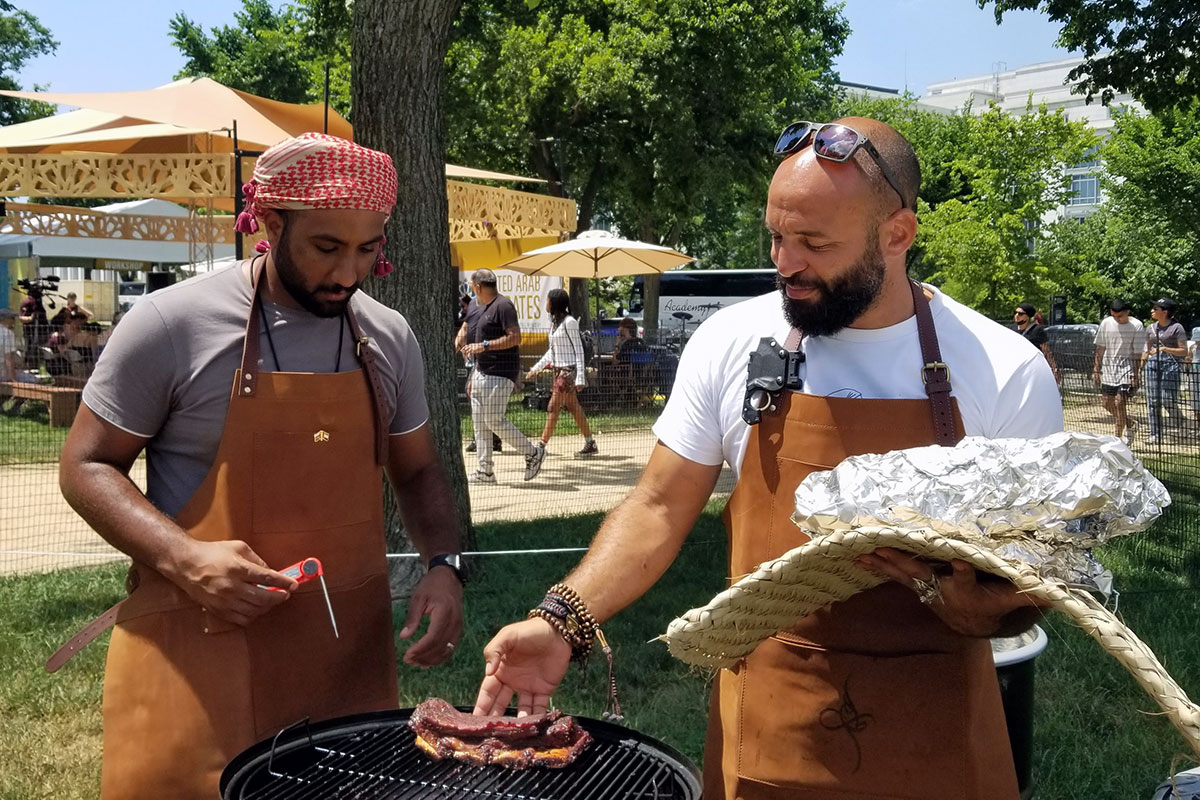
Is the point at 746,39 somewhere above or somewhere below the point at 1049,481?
above

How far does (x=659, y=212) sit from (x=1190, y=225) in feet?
45.6

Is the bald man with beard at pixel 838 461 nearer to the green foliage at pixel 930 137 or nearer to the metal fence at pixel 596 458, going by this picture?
the metal fence at pixel 596 458

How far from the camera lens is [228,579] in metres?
2.13

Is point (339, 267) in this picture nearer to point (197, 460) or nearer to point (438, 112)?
point (197, 460)

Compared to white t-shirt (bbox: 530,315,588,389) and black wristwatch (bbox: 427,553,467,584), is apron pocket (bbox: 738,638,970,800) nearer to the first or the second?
black wristwatch (bbox: 427,553,467,584)

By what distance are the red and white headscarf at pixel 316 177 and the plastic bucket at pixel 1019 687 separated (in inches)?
96.4

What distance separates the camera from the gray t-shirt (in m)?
2.24

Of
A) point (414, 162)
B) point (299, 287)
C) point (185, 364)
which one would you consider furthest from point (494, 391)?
point (185, 364)

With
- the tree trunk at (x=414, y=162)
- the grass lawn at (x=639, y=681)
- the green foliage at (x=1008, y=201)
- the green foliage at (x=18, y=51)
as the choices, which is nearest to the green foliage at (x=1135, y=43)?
the grass lawn at (x=639, y=681)

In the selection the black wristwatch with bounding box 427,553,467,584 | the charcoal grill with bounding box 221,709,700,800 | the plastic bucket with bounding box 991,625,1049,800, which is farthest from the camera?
the plastic bucket with bounding box 991,625,1049,800

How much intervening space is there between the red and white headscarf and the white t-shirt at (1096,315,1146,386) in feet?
32.2

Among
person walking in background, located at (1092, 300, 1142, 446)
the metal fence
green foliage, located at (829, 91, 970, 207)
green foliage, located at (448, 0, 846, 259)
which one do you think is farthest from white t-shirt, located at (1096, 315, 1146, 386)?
green foliage, located at (829, 91, 970, 207)

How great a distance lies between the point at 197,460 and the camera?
2316 millimetres

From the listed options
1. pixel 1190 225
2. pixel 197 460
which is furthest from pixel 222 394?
pixel 1190 225
